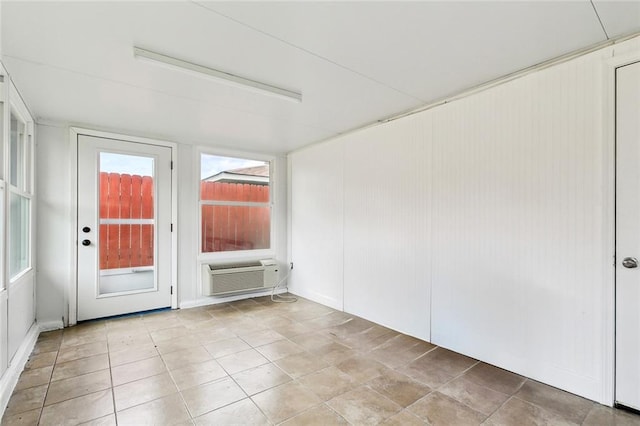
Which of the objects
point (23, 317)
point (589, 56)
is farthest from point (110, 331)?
point (589, 56)

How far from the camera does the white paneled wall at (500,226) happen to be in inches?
81.1

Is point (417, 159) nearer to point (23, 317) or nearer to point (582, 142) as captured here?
point (582, 142)

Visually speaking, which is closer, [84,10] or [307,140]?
[84,10]

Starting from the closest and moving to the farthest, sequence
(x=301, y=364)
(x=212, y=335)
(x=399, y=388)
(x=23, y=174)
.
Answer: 1. (x=399, y=388)
2. (x=301, y=364)
3. (x=23, y=174)
4. (x=212, y=335)

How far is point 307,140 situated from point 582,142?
119 inches

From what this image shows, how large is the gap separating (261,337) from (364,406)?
4.73 feet

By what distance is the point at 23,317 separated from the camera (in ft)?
9.09

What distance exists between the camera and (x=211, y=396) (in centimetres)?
212

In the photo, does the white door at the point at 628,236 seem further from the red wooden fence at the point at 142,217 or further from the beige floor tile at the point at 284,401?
the red wooden fence at the point at 142,217

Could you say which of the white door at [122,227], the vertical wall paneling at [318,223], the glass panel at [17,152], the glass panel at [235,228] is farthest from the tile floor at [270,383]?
the glass panel at [17,152]

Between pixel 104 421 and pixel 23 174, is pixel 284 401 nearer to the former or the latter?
pixel 104 421

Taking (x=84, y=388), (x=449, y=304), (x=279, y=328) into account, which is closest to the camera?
(x=84, y=388)

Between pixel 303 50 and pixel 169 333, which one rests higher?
pixel 303 50

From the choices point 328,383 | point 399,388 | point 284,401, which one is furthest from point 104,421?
point 399,388
